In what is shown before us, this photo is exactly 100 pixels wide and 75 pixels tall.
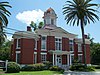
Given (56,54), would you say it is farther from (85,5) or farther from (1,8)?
(1,8)

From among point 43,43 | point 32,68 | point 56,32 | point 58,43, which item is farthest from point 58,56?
point 32,68

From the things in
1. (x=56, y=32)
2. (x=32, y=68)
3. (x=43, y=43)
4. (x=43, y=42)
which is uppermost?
(x=56, y=32)

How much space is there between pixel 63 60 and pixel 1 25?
20.9 m

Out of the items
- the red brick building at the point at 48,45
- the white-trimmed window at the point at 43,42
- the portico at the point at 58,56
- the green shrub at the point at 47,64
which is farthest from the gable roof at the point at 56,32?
the green shrub at the point at 47,64

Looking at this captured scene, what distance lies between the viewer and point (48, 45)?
49.2 metres

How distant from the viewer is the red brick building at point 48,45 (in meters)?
44.6

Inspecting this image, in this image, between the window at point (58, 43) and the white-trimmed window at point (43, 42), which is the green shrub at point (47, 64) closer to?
the white-trimmed window at point (43, 42)

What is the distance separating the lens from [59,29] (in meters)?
52.2

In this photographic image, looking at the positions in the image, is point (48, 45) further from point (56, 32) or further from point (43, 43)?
point (56, 32)

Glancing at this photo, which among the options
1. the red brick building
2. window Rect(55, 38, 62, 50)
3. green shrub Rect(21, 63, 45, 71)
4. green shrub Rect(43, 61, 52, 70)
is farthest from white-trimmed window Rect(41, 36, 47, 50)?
green shrub Rect(21, 63, 45, 71)

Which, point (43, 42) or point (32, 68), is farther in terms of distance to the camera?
point (43, 42)

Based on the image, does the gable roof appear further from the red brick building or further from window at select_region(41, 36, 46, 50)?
window at select_region(41, 36, 46, 50)

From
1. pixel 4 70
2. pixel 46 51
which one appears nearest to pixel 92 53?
pixel 46 51

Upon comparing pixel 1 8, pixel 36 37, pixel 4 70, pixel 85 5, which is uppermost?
pixel 85 5
